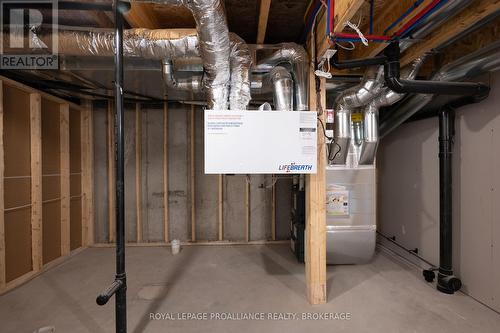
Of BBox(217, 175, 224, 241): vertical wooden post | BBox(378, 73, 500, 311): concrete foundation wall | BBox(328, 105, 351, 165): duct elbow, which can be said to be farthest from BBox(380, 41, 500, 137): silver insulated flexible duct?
BBox(217, 175, 224, 241): vertical wooden post

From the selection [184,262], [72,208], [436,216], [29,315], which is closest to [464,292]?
[436,216]

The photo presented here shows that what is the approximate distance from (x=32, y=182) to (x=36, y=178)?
2.0 inches

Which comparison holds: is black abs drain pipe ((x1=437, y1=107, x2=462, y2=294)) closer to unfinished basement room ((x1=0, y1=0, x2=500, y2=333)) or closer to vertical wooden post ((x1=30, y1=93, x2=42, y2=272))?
unfinished basement room ((x1=0, y1=0, x2=500, y2=333))

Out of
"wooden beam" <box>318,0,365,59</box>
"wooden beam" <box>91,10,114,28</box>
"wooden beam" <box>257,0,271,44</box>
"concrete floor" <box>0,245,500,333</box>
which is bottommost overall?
"concrete floor" <box>0,245,500,333</box>

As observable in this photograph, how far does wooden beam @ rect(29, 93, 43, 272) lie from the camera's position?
8.19 feet

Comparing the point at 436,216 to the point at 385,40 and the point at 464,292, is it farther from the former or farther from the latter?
the point at 385,40

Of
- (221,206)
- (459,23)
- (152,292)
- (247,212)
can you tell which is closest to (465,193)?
(459,23)

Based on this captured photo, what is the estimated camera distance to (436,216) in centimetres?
251

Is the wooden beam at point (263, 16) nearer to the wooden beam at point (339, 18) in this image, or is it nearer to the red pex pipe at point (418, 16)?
the wooden beam at point (339, 18)

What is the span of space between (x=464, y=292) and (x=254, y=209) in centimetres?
239

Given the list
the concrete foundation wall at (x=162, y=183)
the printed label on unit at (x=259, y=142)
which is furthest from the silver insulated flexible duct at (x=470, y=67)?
the concrete foundation wall at (x=162, y=183)

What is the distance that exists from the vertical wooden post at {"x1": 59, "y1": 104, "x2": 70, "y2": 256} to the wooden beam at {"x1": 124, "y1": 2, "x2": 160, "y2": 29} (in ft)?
6.15

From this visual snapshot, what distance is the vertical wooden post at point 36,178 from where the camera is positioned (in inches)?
98.3

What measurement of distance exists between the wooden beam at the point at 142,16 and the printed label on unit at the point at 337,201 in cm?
224
